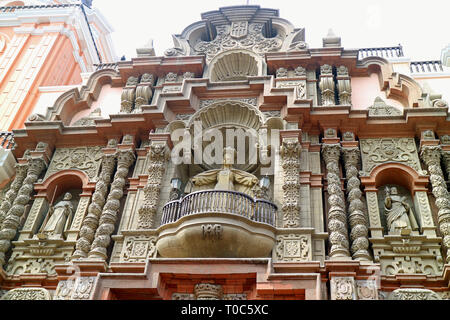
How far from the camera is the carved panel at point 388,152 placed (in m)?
12.3

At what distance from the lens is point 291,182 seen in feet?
38.1

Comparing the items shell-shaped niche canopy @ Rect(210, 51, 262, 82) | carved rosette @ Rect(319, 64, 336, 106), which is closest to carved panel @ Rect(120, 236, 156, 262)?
carved rosette @ Rect(319, 64, 336, 106)

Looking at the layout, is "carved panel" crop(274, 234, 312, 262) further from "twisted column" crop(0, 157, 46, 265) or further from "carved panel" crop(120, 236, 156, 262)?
"twisted column" crop(0, 157, 46, 265)

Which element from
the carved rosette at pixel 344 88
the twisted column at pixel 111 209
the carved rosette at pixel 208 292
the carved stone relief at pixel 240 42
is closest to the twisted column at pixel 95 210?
the twisted column at pixel 111 209

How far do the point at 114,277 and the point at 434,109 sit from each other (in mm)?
8381

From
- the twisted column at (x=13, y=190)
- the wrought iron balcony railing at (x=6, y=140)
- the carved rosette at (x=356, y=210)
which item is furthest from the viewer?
the wrought iron balcony railing at (x=6, y=140)

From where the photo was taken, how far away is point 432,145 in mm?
12195

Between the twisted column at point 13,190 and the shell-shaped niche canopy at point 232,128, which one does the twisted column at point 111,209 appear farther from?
the twisted column at point 13,190

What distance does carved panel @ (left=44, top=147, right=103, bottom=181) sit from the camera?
13.4 m

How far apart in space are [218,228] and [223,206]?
0.60m

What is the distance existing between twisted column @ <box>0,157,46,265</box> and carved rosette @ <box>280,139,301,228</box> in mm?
6286

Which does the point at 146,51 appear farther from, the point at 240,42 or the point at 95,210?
the point at 95,210

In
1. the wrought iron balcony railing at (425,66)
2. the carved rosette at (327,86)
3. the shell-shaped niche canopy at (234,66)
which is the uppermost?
the wrought iron balcony railing at (425,66)

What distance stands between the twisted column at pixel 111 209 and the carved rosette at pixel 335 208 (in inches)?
188
